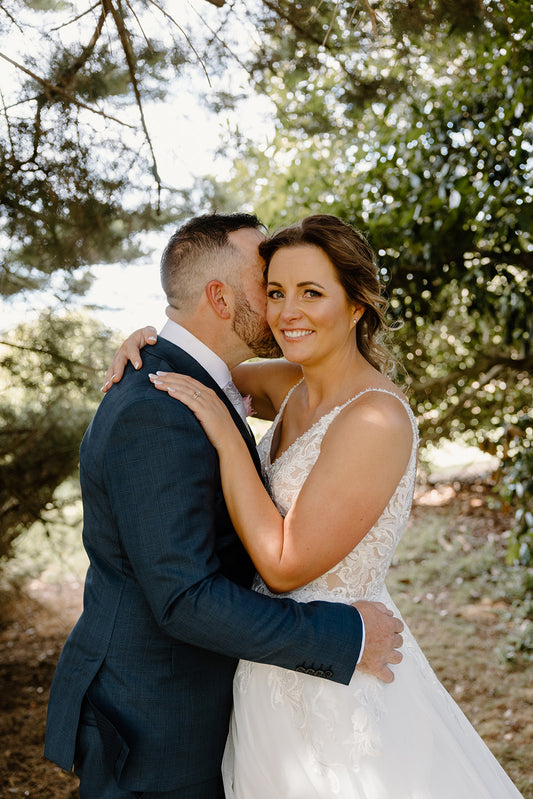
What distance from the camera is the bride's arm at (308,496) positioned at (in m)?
1.79

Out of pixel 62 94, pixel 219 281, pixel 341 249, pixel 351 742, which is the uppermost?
pixel 62 94

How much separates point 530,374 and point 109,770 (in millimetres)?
5008

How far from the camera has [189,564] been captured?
5.30 ft

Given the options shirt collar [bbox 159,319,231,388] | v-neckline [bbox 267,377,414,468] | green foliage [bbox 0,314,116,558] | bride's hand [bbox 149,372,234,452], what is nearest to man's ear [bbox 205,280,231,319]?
shirt collar [bbox 159,319,231,388]

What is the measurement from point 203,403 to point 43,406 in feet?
9.93

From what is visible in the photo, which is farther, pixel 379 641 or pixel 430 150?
pixel 430 150

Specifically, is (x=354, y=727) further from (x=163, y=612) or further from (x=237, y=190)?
(x=237, y=190)

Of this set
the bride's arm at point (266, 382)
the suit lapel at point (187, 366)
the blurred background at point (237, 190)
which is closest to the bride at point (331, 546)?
the suit lapel at point (187, 366)

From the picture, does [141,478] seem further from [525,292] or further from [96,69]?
[525,292]

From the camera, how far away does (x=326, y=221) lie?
2.17m

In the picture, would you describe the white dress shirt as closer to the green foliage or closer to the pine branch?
the pine branch

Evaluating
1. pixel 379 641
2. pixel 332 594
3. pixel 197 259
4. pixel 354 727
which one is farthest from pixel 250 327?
pixel 354 727

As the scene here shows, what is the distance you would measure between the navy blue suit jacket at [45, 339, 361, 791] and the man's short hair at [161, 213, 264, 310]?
19 cm

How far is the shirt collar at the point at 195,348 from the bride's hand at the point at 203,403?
17 cm
